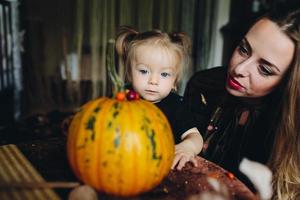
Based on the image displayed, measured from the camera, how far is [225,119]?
1.55 m

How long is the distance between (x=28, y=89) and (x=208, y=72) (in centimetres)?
265

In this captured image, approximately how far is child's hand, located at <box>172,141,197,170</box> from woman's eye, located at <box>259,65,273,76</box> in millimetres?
401

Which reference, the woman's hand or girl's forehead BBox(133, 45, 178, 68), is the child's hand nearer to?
the woman's hand

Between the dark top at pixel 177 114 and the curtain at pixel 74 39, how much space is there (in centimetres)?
231

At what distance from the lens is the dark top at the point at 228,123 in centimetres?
142

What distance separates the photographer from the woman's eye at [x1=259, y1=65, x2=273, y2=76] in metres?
1.20

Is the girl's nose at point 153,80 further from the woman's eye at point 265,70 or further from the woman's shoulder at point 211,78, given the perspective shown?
the woman's shoulder at point 211,78

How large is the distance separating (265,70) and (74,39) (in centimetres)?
292

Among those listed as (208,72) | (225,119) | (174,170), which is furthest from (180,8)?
(174,170)

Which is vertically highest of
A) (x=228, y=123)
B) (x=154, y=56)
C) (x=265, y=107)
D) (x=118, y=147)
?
(x=154, y=56)

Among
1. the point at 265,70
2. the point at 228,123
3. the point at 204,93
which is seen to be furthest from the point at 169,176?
the point at 204,93

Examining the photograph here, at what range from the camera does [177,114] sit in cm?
137

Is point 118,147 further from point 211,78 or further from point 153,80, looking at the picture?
point 211,78

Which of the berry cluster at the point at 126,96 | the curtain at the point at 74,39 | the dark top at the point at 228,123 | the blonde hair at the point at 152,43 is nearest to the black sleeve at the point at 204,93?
the dark top at the point at 228,123
